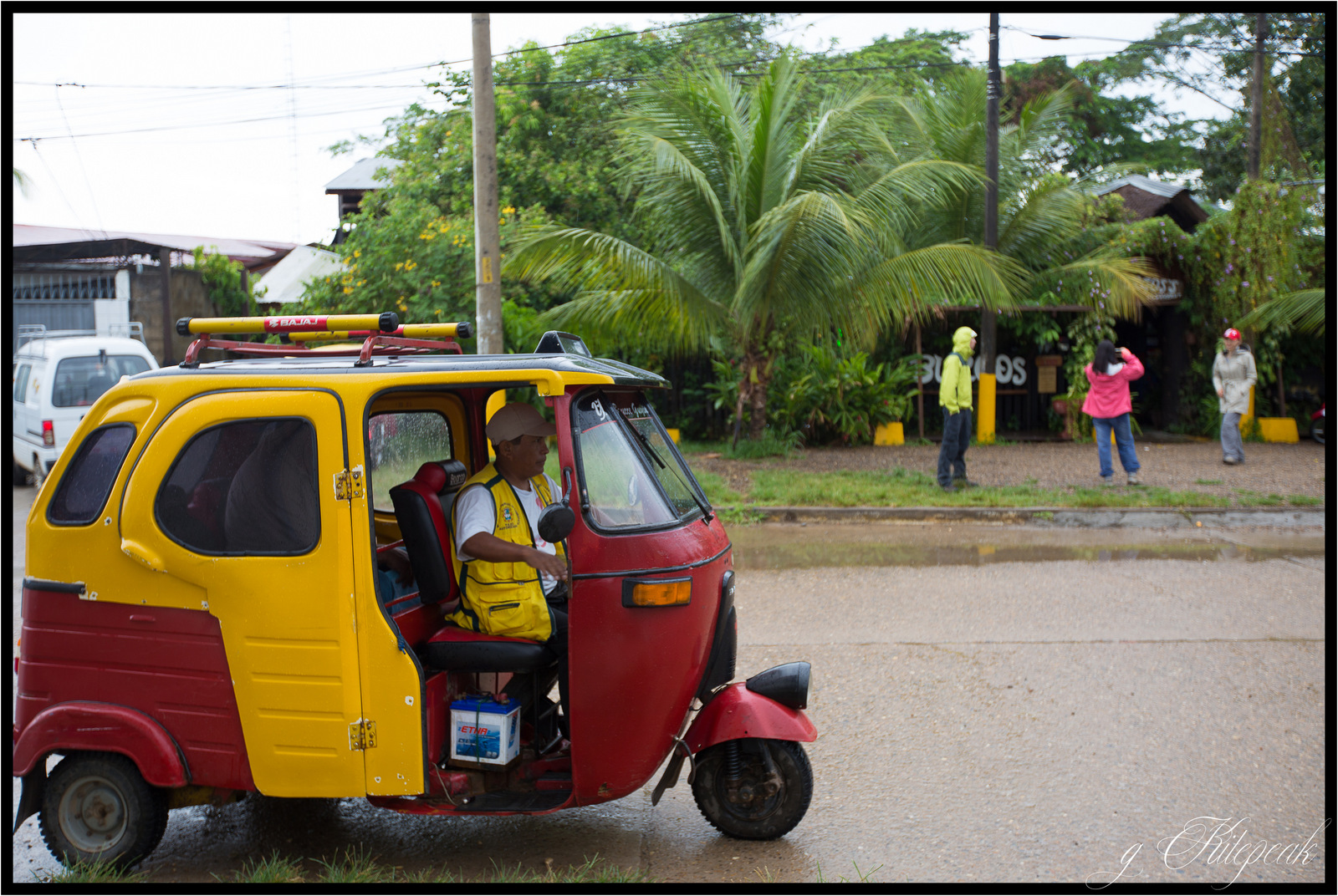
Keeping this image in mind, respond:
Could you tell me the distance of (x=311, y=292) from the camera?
15.8 meters

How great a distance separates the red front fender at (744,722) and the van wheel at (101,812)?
1946 mm

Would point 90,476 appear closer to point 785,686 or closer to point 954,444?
point 785,686

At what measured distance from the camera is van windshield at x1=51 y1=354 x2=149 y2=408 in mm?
12438

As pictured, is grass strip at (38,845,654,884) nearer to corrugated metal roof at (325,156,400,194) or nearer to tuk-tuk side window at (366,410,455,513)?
tuk-tuk side window at (366,410,455,513)

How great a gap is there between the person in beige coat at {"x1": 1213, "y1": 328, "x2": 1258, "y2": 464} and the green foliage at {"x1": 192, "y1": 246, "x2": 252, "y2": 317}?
19938 mm

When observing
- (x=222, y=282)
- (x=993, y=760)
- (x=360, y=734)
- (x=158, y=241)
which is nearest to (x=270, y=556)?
(x=360, y=734)

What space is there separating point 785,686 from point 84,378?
11.8 meters

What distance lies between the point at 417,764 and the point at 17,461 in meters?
13.0

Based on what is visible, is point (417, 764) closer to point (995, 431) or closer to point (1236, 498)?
point (1236, 498)

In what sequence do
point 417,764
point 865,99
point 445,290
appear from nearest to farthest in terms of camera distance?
point 417,764
point 865,99
point 445,290

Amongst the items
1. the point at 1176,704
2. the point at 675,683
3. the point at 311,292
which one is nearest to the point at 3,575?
the point at 675,683

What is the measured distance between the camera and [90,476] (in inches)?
141

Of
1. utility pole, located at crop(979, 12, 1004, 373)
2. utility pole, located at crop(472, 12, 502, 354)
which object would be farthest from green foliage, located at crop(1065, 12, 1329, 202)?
utility pole, located at crop(472, 12, 502, 354)

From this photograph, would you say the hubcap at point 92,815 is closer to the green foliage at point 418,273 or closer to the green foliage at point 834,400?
the green foliage at point 418,273
